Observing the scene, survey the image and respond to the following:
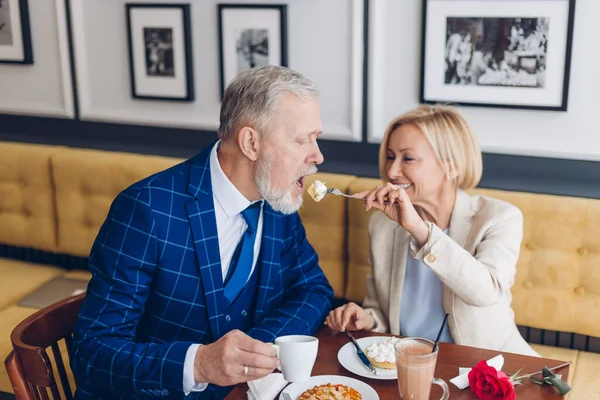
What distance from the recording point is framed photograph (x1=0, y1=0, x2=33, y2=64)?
349cm

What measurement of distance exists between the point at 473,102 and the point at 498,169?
0.29 m

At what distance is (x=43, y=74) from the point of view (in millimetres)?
3551

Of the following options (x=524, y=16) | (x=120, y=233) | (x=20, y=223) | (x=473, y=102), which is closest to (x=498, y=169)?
(x=473, y=102)

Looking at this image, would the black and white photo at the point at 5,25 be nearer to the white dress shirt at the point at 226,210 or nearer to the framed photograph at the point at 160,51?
the framed photograph at the point at 160,51

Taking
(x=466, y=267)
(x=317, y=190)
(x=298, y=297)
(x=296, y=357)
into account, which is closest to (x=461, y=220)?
(x=466, y=267)

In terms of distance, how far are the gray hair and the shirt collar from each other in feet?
0.35

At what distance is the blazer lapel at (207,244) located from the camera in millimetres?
1860

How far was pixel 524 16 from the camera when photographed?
2.58m

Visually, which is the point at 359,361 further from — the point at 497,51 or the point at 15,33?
the point at 15,33

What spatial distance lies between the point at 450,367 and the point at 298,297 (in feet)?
1.72

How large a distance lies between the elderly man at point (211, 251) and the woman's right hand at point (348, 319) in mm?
52

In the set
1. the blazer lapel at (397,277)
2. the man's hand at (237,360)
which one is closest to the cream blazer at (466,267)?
the blazer lapel at (397,277)

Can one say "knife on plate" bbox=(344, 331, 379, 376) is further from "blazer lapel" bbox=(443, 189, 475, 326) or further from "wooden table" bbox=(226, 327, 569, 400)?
"blazer lapel" bbox=(443, 189, 475, 326)

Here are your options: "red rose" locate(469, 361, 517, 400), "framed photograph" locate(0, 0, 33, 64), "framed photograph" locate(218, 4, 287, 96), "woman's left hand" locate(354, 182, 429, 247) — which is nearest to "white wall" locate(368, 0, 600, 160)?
"framed photograph" locate(218, 4, 287, 96)
